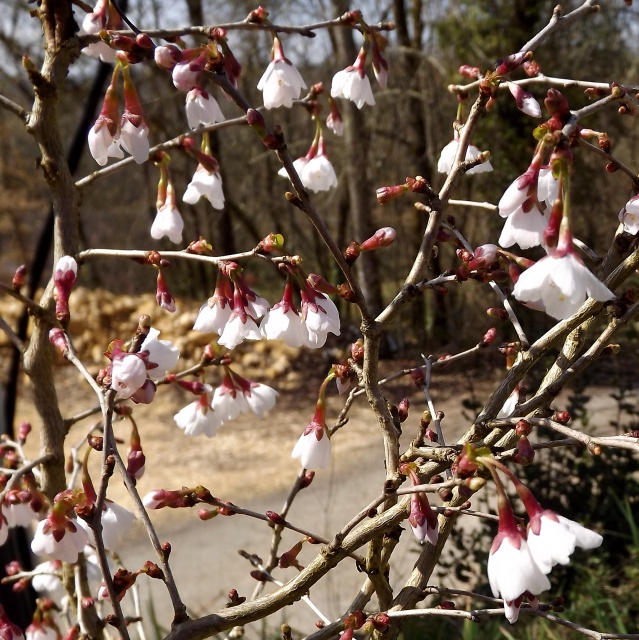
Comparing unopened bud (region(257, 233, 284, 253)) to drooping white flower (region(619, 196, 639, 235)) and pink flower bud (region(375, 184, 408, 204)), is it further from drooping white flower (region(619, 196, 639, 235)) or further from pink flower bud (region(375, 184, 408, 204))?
drooping white flower (region(619, 196, 639, 235))

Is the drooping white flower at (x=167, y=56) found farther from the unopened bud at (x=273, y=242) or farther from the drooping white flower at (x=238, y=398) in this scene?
the drooping white flower at (x=238, y=398)

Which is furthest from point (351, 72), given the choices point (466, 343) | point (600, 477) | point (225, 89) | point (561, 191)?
point (466, 343)

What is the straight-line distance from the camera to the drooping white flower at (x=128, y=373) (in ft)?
3.36

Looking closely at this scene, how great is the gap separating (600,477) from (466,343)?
142 inches

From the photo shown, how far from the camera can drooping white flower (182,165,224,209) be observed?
57.2 inches

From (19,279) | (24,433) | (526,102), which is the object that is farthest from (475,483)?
(24,433)

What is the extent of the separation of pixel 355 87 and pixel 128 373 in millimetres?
856

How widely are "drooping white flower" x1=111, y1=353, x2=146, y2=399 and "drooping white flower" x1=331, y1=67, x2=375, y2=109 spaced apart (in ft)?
2.62

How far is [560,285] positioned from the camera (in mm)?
833

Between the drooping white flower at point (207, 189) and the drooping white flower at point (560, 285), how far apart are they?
2.49 ft

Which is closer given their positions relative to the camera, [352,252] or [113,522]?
[352,252]

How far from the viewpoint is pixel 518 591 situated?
0.82 meters

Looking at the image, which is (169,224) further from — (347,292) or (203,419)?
(347,292)

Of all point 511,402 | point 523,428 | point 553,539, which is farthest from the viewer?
point 511,402
